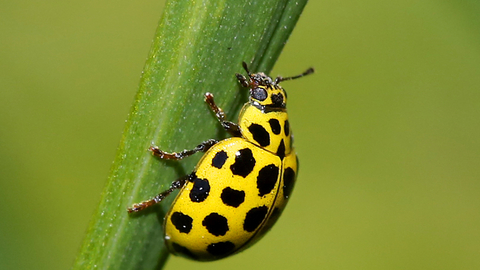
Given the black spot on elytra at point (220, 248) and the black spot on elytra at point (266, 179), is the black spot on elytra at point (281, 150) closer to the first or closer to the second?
the black spot on elytra at point (266, 179)

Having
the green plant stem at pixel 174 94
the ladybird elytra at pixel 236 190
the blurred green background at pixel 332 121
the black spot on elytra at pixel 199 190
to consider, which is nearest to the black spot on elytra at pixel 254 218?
the ladybird elytra at pixel 236 190

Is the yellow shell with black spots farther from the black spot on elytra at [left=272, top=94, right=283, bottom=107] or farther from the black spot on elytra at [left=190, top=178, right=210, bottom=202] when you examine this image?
the black spot on elytra at [left=272, top=94, right=283, bottom=107]

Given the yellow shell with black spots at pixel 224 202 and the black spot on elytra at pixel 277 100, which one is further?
the black spot on elytra at pixel 277 100

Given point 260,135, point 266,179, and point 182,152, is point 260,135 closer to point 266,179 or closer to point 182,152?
point 266,179

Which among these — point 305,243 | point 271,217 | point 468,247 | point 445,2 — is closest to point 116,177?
point 271,217

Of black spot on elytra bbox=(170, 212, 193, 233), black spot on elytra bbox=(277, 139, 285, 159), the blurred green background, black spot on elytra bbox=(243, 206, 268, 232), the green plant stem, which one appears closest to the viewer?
the green plant stem

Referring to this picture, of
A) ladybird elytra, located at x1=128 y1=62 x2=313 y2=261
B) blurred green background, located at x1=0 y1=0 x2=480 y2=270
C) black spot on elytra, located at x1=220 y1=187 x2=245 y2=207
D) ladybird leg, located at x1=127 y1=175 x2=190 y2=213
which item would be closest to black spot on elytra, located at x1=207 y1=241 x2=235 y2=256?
ladybird elytra, located at x1=128 y1=62 x2=313 y2=261
